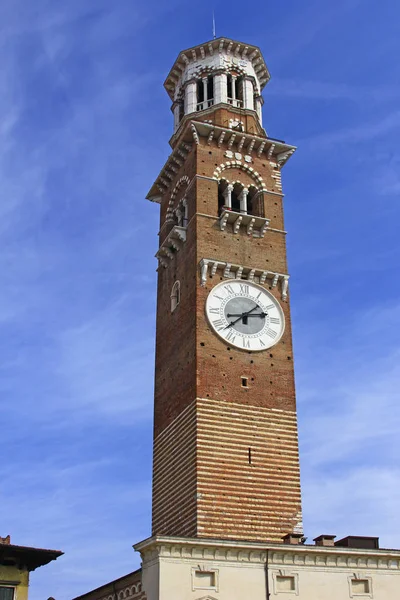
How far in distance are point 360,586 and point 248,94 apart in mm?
25468

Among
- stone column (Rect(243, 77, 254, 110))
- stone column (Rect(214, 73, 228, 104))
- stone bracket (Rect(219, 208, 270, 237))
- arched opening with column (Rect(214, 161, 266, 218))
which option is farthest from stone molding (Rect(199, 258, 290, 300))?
stone column (Rect(243, 77, 254, 110))

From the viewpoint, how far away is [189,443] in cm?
3144

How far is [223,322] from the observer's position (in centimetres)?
3384

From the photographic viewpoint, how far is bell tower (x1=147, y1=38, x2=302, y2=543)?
30.6m

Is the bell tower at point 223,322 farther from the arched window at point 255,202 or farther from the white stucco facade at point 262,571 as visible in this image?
the white stucco facade at point 262,571

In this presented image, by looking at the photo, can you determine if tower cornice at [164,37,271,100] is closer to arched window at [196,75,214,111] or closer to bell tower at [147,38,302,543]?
bell tower at [147,38,302,543]

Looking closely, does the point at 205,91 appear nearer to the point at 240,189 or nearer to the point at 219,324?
the point at 240,189

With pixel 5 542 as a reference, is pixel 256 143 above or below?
above

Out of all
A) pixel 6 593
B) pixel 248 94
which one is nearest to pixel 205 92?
pixel 248 94

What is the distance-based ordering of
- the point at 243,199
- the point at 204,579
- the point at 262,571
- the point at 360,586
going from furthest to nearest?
the point at 243,199 → the point at 360,586 → the point at 262,571 → the point at 204,579

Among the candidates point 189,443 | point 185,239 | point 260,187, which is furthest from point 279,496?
point 260,187

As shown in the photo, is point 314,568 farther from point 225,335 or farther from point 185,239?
point 185,239

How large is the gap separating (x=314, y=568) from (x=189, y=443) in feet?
24.0

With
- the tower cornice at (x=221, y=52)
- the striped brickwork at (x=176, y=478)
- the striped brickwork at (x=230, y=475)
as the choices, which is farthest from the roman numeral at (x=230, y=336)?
the tower cornice at (x=221, y=52)
